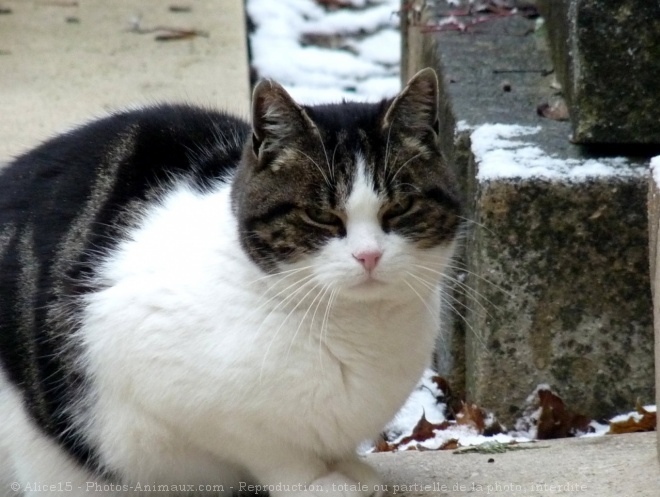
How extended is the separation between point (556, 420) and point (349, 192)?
4.28 ft

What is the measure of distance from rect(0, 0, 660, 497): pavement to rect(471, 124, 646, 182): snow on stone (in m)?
0.76

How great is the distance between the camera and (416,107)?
2.65 metres

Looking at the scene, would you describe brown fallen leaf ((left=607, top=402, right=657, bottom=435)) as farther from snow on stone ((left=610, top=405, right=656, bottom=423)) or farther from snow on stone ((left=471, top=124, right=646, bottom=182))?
snow on stone ((left=471, top=124, right=646, bottom=182))

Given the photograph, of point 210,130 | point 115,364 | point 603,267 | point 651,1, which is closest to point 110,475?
point 115,364

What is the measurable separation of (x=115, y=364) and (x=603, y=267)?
4.91 feet

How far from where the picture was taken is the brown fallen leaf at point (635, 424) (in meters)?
3.30

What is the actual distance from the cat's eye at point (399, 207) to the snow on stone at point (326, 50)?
126 inches

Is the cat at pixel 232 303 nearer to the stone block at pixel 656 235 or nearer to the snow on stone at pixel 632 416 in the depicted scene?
the stone block at pixel 656 235

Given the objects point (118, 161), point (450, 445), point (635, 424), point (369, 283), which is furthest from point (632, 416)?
point (118, 161)

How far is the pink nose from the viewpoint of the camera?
244cm

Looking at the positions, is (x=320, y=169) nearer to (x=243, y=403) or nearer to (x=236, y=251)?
(x=236, y=251)

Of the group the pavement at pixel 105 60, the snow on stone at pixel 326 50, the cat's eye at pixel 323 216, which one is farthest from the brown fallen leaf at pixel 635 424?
the snow on stone at pixel 326 50

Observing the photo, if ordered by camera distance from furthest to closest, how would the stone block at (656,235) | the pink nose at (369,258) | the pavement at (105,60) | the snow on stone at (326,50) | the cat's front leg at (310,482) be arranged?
the snow on stone at (326,50) < the pavement at (105,60) < the cat's front leg at (310,482) < the stone block at (656,235) < the pink nose at (369,258)

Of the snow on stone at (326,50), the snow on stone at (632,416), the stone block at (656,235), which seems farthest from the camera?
the snow on stone at (326,50)
